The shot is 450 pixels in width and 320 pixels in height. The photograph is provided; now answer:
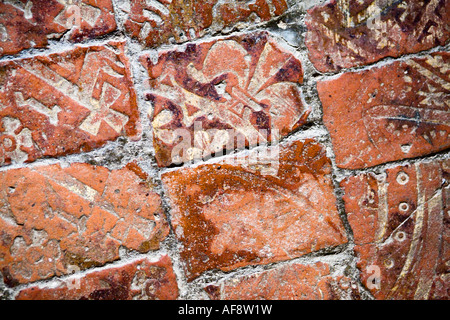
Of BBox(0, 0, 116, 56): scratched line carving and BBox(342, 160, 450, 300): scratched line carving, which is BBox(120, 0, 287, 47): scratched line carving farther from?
BBox(342, 160, 450, 300): scratched line carving

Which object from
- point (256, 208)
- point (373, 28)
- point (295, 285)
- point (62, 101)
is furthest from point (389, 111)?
point (62, 101)

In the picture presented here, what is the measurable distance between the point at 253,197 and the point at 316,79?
41cm

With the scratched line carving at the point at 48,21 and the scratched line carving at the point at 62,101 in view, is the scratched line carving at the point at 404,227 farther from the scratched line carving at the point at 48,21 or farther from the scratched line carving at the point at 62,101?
the scratched line carving at the point at 48,21

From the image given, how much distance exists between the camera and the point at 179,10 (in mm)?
891

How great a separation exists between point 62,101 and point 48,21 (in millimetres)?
238

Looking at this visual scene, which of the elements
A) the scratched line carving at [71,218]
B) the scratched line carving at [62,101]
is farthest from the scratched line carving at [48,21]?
the scratched line carving at [71,218]

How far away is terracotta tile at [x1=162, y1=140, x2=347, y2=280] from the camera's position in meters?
0.93

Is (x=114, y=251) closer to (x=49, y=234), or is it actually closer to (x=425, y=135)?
(x=49, y=234)

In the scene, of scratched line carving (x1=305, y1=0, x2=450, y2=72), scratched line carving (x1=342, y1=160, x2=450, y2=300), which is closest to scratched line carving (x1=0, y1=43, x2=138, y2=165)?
scratched line carving (x1=305, y1=0, x2=450, y2=72)

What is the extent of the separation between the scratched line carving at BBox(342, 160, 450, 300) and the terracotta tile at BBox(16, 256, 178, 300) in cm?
63

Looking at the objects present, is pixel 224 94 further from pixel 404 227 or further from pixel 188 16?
pixel 404 227

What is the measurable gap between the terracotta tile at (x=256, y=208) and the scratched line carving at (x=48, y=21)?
19.8 inches

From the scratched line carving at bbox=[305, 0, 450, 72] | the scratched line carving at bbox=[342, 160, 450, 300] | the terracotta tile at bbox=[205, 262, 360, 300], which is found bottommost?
the terracotta tile at bbox=[205, 262, 360, 300]

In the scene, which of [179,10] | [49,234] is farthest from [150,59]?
[49,234]
